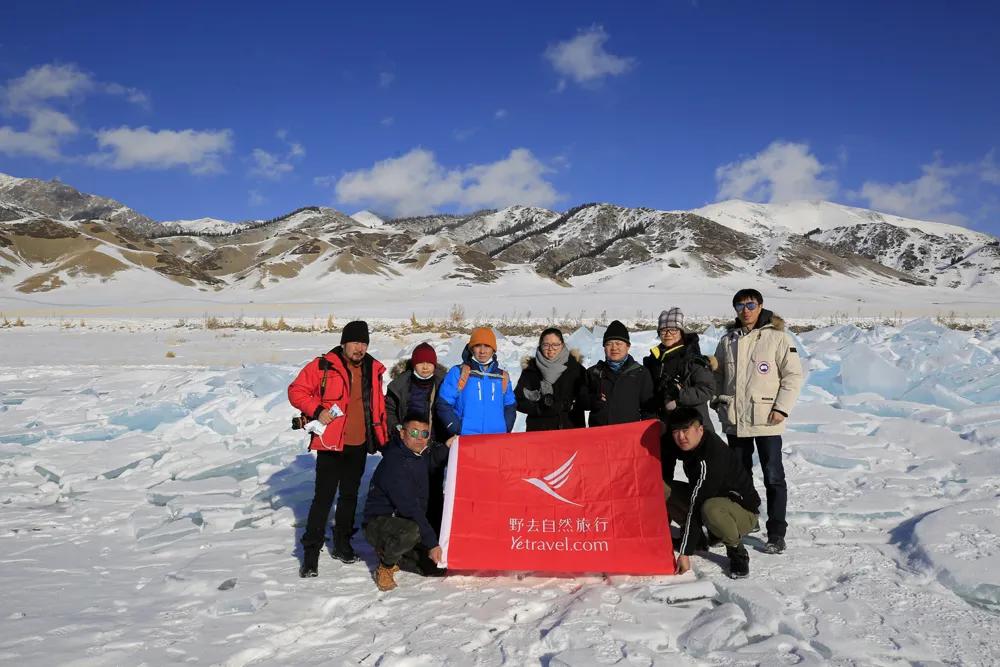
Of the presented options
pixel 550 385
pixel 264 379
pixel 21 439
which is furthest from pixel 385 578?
pixel 21 439

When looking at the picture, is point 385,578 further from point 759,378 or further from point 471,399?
point 759,378

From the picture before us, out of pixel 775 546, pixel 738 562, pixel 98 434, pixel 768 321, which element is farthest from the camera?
pixel 98 434

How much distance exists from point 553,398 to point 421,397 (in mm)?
976

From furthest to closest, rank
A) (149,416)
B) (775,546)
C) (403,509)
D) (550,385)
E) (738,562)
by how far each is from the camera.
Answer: (149,416) → (550,385) → (775,546) → (403,509) → (738,562)

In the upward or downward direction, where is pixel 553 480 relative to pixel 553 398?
downward

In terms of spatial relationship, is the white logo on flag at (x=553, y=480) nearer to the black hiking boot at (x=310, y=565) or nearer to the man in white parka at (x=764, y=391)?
the man in white parka at (x=764, y=391)

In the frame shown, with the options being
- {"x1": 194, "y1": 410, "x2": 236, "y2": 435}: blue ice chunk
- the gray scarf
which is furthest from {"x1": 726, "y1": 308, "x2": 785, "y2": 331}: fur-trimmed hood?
{"x1": 194, "y1": 410, "x2": 236, "y2": 435}: blue ice chunk

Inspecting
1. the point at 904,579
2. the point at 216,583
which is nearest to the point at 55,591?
Result: the point at 216,583

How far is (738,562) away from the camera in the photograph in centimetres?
401

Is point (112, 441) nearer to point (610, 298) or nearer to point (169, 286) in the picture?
point (610, 298)

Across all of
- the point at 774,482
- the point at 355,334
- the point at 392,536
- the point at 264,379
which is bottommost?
the point at 392,536

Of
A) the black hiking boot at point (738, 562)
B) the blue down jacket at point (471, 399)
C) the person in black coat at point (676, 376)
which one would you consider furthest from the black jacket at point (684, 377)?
the blue down jacket at point (471, 399)

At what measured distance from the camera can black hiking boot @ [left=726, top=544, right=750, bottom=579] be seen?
3971mm

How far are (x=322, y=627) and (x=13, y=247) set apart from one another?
84.9 meters
